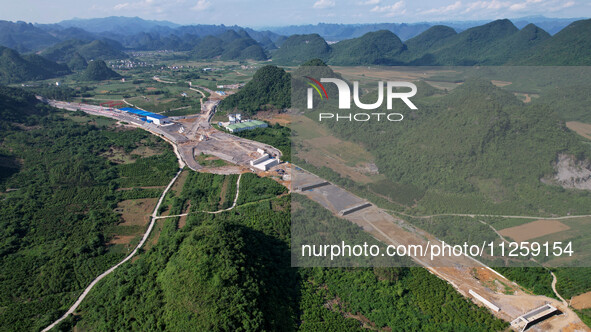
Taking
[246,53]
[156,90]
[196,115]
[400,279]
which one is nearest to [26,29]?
[246,53]

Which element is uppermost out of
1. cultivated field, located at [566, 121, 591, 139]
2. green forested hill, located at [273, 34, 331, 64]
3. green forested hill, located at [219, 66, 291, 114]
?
green forested hill, located at [273, 34, 331, 64]

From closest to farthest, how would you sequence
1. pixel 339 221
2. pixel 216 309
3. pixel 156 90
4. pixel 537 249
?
pixel 216 309, pixel 537 249, pixel 339 221, pixel 156 90

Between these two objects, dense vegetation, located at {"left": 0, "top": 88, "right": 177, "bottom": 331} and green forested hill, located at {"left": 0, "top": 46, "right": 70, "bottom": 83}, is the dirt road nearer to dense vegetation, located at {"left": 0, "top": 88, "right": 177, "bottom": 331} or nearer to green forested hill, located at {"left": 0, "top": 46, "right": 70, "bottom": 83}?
dense vegetation, located at {"left": 0, "top": 88, "right": 177, "bottom": 331}

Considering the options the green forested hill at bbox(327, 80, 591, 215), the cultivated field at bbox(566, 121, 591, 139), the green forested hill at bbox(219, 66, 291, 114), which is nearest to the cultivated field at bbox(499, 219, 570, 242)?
the green forested hill at bbox(327, 80, 591, 215)

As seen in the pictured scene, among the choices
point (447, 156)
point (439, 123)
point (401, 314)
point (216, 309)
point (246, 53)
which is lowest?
point (401, 314)

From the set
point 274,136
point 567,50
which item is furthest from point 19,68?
point 567,50

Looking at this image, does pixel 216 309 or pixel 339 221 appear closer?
pixel 216 309

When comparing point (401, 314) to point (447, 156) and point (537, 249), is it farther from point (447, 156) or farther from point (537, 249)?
point (447, 156)
